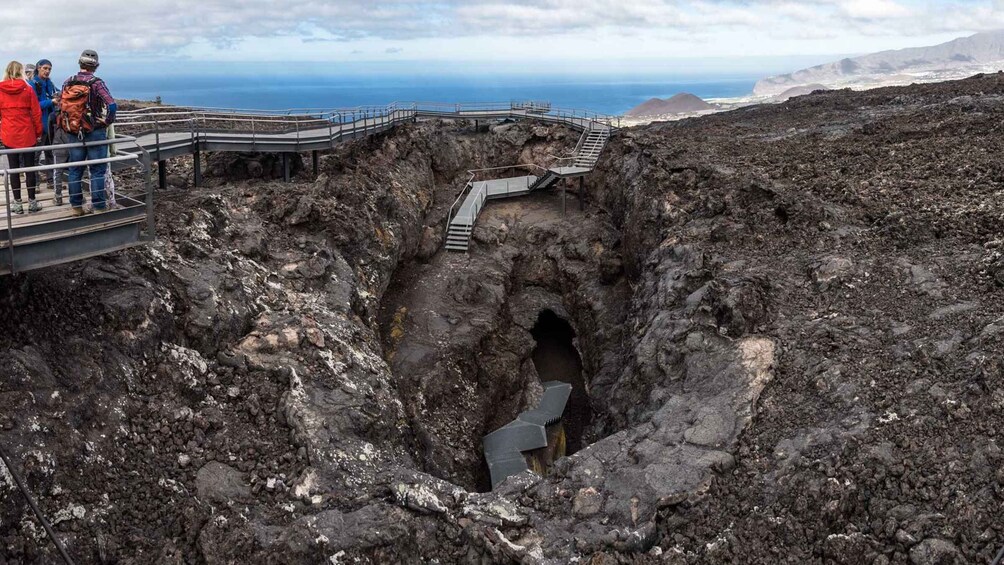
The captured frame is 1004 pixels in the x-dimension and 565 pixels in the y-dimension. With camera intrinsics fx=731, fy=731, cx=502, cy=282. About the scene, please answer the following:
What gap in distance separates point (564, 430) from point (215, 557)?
14.6m

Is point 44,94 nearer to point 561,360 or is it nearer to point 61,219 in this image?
point 61,219

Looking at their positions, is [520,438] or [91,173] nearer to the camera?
[91,173]

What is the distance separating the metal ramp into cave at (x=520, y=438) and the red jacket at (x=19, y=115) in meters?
13.2

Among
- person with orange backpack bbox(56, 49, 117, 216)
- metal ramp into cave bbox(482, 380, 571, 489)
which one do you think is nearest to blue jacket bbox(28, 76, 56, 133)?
person with orange backpack bbox(56, 49, 117, 216)

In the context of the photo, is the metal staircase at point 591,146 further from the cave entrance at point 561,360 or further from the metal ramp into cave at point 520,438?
the metal ramp into cave at point 520,438

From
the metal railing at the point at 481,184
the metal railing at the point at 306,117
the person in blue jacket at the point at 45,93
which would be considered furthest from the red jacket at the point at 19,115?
the metal railing at the point at 481,184

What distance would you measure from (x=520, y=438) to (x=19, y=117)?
15.2 m

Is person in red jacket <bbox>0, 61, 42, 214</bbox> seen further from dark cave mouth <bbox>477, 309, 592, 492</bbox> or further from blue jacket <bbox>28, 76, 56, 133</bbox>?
dark cave mouth <bbox>477, 309, 592, 492</bbox>

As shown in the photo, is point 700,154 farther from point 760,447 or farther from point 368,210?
point 760,447

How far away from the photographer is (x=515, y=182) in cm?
3584

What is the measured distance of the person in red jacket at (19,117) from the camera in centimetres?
1194

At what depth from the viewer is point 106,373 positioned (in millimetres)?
12406

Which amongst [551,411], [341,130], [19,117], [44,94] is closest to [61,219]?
[19,117]

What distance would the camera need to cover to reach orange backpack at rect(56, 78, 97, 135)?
12297 mm
